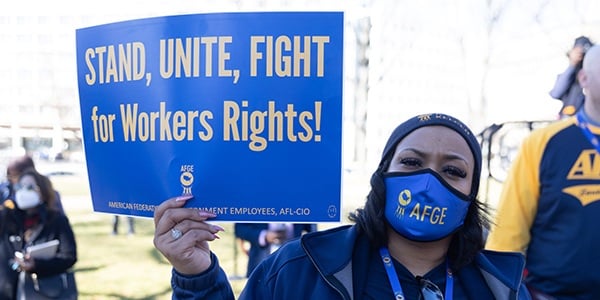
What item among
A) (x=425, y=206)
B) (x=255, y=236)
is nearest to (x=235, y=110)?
(x=425, y=206)

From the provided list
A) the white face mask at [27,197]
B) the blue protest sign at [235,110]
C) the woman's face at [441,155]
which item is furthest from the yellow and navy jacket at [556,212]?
the white face mask at [27,197]

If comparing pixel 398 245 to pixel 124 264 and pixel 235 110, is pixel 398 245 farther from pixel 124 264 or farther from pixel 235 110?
pixel 124 264

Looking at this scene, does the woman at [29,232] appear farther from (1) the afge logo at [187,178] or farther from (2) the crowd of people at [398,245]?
(1) the afge logo at [187,178]

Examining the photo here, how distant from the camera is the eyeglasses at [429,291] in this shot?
1498mm

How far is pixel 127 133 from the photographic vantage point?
4.91 feet

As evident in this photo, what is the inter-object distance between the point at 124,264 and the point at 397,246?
5952mm

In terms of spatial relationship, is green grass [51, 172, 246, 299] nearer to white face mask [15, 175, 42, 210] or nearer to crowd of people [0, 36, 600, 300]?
white face mask [15, 175, 42, 210]

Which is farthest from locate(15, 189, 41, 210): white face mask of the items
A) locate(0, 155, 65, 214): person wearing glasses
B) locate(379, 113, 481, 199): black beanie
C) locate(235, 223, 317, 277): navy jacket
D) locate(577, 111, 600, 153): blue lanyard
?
locate(577, 111, 600, 153): blue lanyard

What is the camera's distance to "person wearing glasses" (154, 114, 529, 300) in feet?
4.79

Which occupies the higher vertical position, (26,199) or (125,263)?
(26,199)

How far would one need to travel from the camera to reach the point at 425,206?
1.54 meters

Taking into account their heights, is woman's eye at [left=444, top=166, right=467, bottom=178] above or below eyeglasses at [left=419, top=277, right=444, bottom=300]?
above

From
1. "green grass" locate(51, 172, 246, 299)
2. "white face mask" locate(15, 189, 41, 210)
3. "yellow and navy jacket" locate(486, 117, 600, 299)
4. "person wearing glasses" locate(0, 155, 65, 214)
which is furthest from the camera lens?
"green grass" locate(51, 172, 246, 299)

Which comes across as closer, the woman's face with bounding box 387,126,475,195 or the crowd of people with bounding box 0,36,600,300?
Result: the crowd of people with bounding box 0,36,600,300
